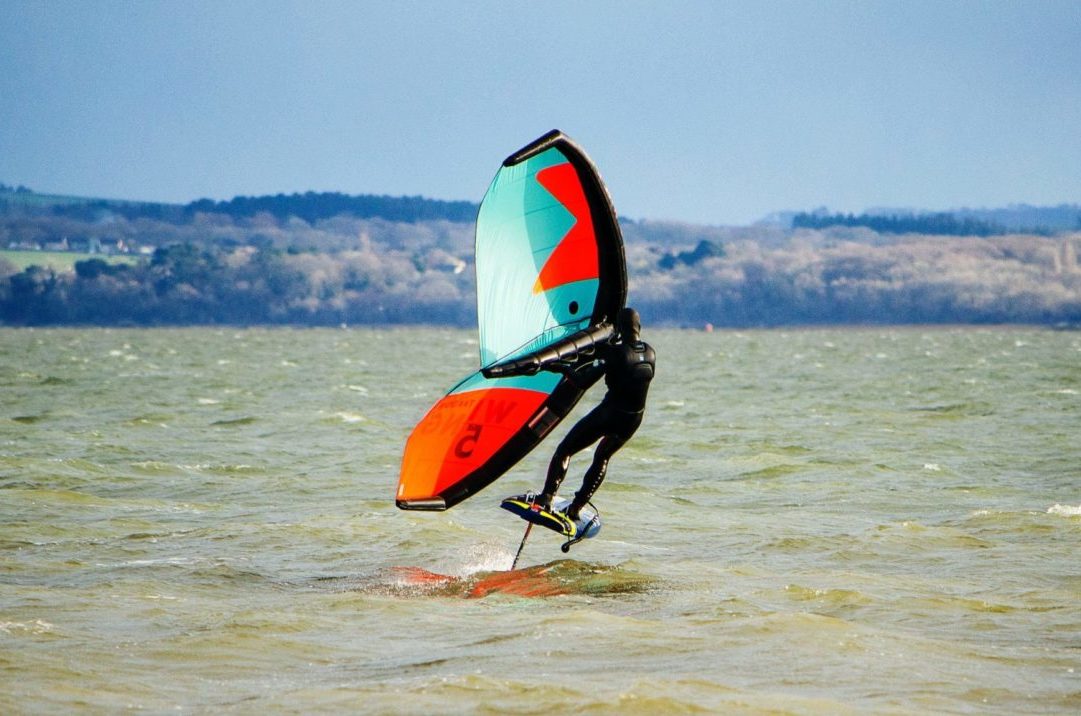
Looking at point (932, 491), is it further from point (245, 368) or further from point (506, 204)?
point (245, 368)

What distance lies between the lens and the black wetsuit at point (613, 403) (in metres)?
11.1

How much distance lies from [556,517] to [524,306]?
6.26 ft

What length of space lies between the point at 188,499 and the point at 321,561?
4.65 meters

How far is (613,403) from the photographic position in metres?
11.1

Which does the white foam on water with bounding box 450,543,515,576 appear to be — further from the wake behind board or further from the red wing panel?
the red wing panel

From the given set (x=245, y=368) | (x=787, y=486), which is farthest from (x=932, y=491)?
(x=245, y=368)

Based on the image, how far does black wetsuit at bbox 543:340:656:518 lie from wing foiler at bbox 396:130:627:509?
0.63 ft

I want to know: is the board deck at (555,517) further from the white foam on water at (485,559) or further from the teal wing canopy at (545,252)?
the teal wing canopy at (545,252)

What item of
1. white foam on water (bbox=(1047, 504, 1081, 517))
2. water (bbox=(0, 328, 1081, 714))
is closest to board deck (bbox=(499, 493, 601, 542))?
water (bbox=(0, 328, 1081, 714))

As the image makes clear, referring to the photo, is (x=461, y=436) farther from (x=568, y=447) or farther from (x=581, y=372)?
(x=581, y=372)

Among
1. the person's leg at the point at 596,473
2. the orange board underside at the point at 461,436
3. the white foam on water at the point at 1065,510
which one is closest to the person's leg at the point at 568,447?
the person's leg at the point at 596,473

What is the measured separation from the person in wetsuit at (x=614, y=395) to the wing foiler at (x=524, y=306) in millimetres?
166

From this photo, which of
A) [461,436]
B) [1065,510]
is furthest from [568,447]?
[1065,510]

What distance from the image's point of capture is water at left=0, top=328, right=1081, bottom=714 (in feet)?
25.9
